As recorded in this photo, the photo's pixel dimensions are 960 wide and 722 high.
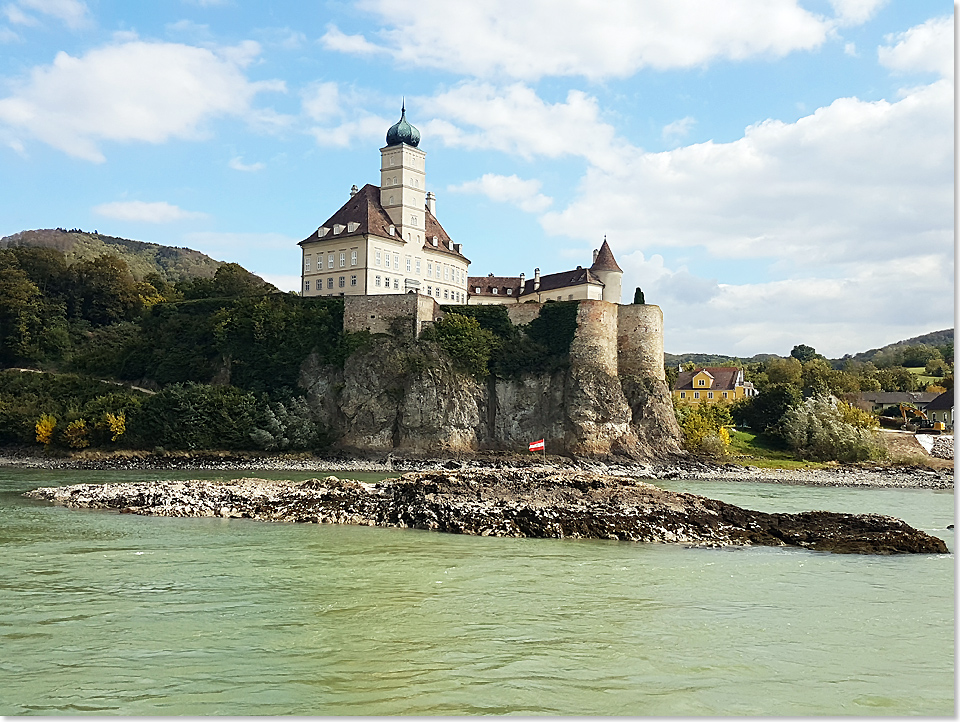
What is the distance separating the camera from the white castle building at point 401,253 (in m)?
51.8

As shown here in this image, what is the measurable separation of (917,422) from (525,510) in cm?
4924

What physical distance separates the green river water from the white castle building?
3413 cm

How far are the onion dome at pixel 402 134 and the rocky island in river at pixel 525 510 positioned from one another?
34.1 meters

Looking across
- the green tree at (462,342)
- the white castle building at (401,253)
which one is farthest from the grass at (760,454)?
the green tree at (462,342)

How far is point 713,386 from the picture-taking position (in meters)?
79.9

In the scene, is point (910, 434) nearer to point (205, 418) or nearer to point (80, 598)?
point (205, 418)

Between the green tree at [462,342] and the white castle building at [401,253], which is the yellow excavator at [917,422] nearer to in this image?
the white castle building at [401,253]

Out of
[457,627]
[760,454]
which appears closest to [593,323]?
[760,454]

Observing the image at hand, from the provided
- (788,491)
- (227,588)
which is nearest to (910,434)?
(788,491)

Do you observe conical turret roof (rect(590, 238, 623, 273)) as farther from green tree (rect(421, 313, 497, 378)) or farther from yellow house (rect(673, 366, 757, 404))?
yellow house (rect(673, 366, 757, 404))

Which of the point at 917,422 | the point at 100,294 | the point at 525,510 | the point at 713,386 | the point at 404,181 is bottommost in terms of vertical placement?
the point at 525,510

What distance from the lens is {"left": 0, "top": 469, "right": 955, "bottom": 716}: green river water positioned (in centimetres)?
848

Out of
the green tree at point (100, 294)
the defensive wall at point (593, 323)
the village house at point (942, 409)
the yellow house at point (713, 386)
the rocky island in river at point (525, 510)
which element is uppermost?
→ the green tree at point (100, 294)

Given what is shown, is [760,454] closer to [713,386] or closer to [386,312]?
[386,312]
